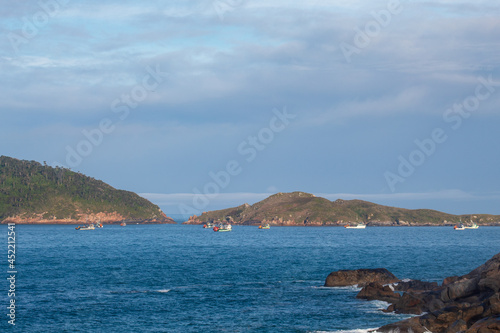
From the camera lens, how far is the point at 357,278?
73.6m

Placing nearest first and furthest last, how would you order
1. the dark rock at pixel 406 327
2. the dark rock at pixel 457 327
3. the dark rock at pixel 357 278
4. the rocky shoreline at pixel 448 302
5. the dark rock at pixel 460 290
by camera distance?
the dark rock at pixel 457 327 → the rocky shoreline at pixel 448 302 → the dark rock at pixel 406 327 → the dark rock at pixel 460 290 → the dark rock at pixel 357 278

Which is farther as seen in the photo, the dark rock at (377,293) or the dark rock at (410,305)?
the dark rock at (377,293)

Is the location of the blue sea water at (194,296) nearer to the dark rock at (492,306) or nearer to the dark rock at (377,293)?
the dark rock at (377,293)

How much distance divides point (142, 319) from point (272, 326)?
13.1 meters

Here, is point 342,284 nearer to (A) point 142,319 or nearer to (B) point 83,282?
(A) point 142,319

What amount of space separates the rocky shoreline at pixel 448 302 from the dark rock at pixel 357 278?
763 mm

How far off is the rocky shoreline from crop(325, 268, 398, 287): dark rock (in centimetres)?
76

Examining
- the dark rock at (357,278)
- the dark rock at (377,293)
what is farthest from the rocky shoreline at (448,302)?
the dark rock at (357,278)

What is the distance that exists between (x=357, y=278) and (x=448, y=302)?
24453 mm

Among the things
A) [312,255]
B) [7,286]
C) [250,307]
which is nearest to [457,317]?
[250,307]

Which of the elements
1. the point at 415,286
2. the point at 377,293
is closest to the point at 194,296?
the point at 377,293

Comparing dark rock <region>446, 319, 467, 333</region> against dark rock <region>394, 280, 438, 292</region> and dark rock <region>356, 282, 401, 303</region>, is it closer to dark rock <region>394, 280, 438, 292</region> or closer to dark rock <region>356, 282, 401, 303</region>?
dark rock <region>356, 282, 401, 303</region>

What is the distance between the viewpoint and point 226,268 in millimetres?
96875

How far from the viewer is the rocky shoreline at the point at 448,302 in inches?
1614
